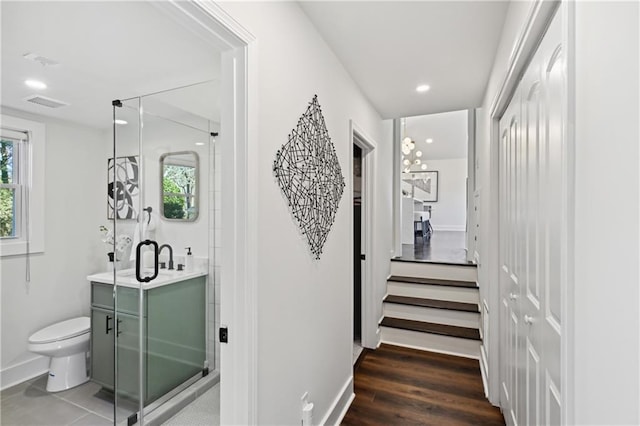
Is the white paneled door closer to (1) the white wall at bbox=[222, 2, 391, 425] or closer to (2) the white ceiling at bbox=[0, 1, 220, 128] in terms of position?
(1) the white wall at bbox=[222, 2, 391, 425]

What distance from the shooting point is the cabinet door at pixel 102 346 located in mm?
2443

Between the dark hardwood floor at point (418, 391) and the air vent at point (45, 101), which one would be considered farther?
the air vent at point (45, 101)

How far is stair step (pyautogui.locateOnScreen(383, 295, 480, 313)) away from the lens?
3402 millimetres

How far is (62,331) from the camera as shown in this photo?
264 centimetres

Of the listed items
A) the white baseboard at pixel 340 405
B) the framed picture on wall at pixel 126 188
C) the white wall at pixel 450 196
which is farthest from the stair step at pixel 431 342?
the white wall at pixel 450 196

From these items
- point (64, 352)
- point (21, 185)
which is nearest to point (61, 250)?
point (21, 185)

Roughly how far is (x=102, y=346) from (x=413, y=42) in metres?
3.20

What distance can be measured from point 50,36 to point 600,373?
2.70 meters

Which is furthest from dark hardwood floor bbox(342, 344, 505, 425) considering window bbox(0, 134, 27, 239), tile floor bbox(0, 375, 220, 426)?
window bbox(0, 134, 27, 239)

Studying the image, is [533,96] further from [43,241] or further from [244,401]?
[43,241]

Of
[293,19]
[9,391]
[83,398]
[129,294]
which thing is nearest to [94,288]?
A: [129,294]

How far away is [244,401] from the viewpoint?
1234 mm

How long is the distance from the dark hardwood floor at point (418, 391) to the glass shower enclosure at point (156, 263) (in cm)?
136

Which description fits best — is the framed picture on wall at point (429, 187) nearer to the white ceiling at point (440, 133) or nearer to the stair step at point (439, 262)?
the white ceiling at point (440, 133)
